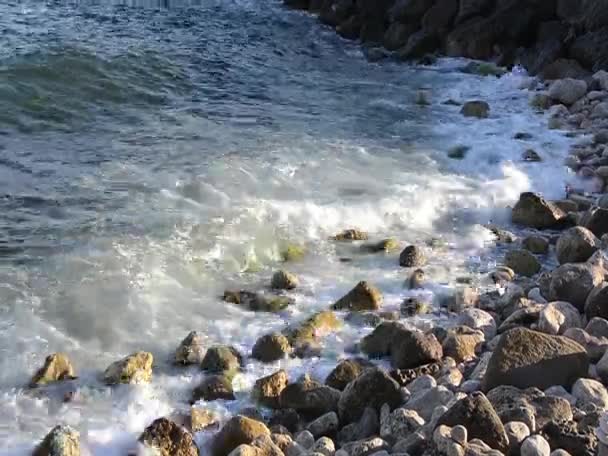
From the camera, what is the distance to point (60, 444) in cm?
512

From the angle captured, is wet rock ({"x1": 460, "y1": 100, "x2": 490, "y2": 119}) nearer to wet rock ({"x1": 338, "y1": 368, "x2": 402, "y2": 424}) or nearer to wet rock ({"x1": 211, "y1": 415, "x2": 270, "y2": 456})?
wet rock ({"x1": 338, "y1": 368, "x2": 402, "y2": 424})

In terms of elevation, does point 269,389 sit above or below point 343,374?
below

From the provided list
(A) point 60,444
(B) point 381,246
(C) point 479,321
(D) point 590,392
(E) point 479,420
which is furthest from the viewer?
(B) point 381,246

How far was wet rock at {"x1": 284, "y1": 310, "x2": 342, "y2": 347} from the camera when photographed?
6552 mm

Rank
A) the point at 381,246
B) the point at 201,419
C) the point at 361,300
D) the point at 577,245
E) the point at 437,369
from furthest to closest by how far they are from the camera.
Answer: the point at 381,246, the point at 577,245, the point at 361,300, the point at 437,369, the point at 201,419

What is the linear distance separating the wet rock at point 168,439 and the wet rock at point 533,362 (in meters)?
1.94

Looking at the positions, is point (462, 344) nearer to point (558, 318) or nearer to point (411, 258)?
point (558, 318)

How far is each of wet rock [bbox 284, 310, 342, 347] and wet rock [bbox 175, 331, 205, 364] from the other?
0.71m

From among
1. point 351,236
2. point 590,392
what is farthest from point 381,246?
point 590,392

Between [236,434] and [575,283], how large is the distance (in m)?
3.13

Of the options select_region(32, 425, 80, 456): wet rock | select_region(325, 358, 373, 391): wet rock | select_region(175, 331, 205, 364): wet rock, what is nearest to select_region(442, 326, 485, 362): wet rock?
select_region(325, 358, 373, 391): wet rock

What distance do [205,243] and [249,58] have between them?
9.03 meters

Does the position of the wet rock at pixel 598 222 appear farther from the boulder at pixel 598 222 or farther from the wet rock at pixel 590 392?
the wet rock at pixel 590 392

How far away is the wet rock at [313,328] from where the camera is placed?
655 cm
